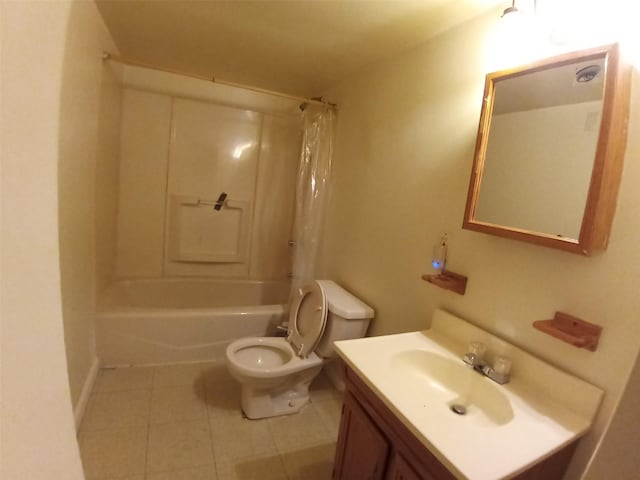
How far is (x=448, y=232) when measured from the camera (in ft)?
4.77

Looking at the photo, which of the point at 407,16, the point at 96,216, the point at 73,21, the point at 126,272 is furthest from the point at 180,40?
the point at 126,272

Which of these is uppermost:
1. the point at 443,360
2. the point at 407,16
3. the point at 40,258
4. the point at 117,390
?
the point at 407,16

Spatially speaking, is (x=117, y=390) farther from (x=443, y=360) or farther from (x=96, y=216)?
(x=443, y=360)

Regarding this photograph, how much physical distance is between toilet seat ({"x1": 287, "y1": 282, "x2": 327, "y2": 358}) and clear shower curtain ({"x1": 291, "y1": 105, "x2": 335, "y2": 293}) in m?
0.37

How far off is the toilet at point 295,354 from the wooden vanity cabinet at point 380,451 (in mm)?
618

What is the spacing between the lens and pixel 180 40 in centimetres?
199

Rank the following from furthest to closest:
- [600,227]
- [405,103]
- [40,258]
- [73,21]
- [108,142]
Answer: [108,142], [405,103], [73,21], [600,227], [40,258]

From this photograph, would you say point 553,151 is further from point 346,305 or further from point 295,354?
point 295,354

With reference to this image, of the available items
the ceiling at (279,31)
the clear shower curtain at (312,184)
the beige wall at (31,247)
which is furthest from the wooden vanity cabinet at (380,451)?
the ceiling at (279,31)

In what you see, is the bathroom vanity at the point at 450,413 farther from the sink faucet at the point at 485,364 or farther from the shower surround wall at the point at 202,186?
the shower surround wall at the point at 202,186

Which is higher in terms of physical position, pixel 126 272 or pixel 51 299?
pixel 51 299

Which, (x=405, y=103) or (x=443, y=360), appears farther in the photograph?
(x=405, y=103)

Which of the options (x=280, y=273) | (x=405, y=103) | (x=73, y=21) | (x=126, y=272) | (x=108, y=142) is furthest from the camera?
(x=280, y=273)

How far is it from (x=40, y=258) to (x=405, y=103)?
1733mm
